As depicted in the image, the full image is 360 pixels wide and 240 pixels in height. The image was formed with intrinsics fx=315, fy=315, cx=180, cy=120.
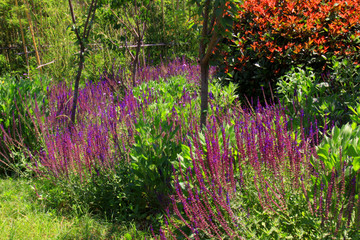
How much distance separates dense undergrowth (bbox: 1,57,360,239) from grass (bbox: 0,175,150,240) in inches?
3.9

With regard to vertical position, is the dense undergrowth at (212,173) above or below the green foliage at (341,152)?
below

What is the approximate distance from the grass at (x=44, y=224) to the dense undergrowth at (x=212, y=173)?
0.33 ft

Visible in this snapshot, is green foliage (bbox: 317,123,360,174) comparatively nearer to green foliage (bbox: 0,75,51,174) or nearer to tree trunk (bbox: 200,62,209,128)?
tree trunk (bbox: 200,62,209,128)

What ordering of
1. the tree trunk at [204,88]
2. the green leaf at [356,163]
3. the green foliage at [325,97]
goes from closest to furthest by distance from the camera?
1. the green leaf at [356,163]
2. the tree trunk at [204,88]
3. the green foliage at [325,97]

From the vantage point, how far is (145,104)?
3801 mm

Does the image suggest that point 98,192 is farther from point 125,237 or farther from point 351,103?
point 351,103

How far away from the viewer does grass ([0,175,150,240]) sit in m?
2.48

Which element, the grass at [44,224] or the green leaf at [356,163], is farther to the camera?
the grass at [44,224]

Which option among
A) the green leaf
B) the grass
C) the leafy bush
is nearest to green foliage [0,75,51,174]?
the grass

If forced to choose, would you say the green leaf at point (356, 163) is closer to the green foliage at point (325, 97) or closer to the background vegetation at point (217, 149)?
the background vegetation at point (217, 149)

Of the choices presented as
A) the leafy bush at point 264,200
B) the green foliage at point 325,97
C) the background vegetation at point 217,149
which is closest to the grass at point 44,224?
the background vegetation at point 217,149

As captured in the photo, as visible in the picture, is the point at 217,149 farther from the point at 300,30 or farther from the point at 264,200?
the point at 300,30

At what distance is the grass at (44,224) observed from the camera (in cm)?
248

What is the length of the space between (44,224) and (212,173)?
63.1 inches
